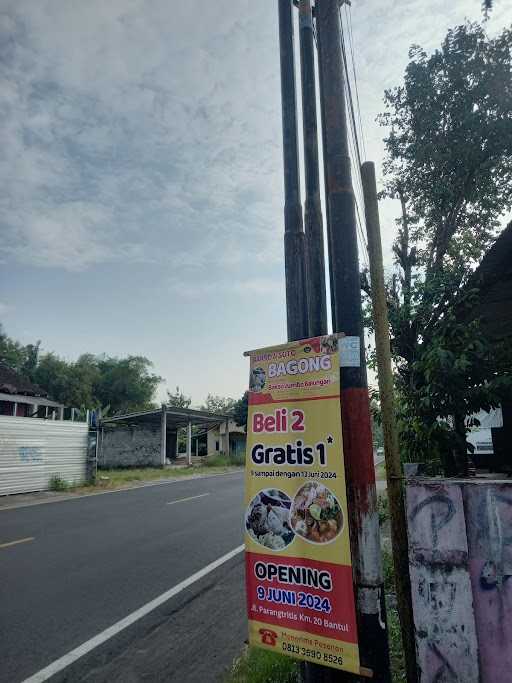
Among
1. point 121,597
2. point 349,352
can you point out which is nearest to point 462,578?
point 349,352

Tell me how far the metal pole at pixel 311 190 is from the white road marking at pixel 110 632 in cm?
353

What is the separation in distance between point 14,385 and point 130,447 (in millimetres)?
9291

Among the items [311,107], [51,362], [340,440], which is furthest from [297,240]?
[51,362]

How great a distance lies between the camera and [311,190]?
3.92 meters

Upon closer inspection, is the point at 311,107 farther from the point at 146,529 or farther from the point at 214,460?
the point at 214,460

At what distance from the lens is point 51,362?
5769 centimetres

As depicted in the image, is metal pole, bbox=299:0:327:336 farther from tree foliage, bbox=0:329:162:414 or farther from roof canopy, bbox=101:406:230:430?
tree foliage, bbox=0:329:162:414

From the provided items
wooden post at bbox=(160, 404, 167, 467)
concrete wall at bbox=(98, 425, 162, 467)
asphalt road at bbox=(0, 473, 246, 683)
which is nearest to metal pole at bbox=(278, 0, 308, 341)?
asphalt road at bbox=(0, 473, 246, 683)

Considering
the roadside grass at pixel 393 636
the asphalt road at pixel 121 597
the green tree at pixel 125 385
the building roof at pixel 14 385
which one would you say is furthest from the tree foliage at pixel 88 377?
the roadside grass at pixel 393 636

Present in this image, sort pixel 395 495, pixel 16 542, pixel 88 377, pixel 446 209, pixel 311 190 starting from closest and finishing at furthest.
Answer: pixel 395 495 < pixel 311 190 < pixel 16 542 < pixel 446 209 < pixel 88 377

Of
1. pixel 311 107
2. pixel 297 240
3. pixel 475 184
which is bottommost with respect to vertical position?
pixel 297 240

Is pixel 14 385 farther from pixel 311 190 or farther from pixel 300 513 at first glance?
pixel 300 513

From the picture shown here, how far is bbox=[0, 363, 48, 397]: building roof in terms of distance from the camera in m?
33.1

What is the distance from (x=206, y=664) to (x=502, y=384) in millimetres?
4555
